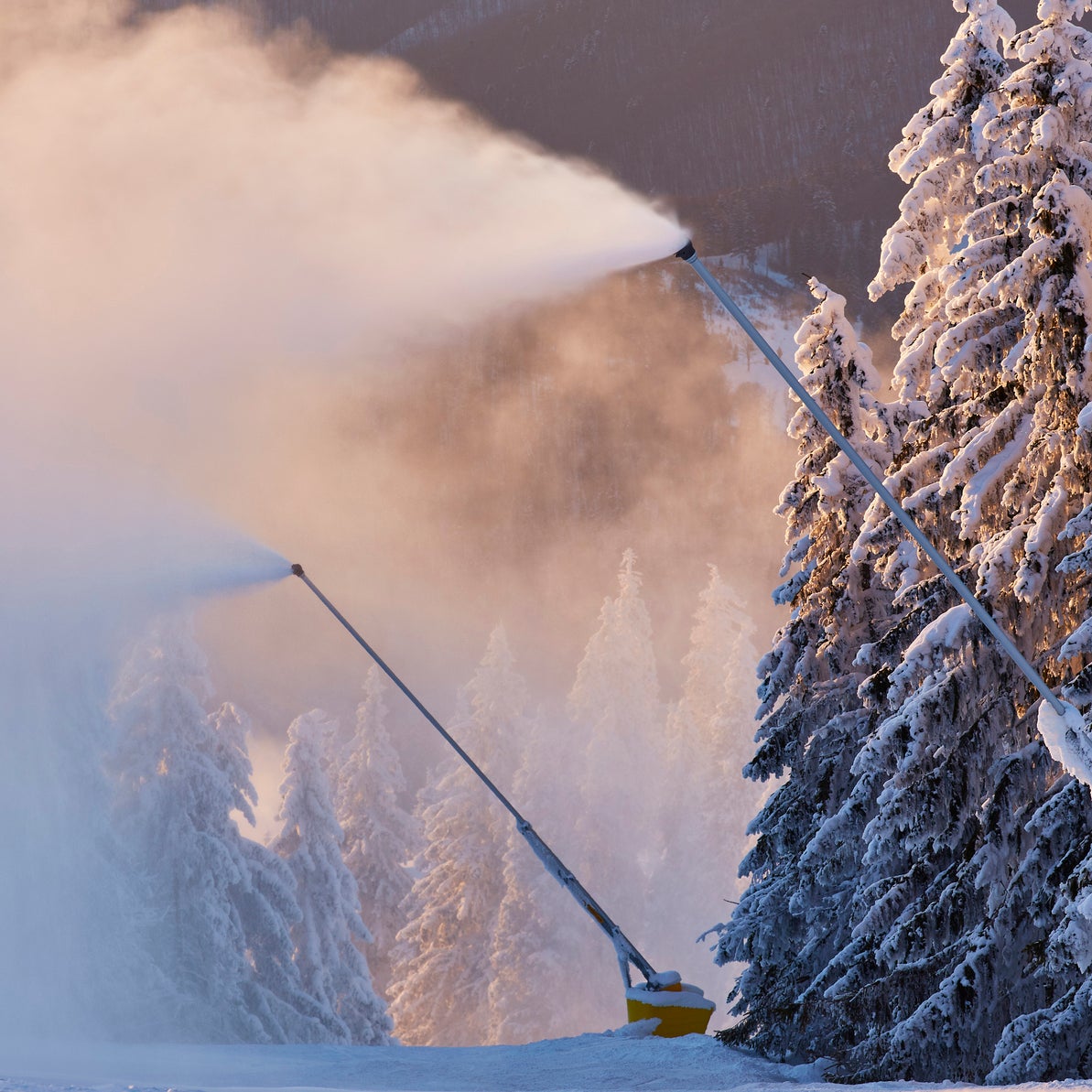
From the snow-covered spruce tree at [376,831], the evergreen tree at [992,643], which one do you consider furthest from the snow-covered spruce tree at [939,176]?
the snow-covered spruce tree at [376,831]

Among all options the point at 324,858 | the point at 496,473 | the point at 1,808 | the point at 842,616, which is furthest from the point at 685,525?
the point at 842,616

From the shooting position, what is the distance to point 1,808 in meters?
33.0

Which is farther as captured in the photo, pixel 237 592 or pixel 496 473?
pixel 496 473

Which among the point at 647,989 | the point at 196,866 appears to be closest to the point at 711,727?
the point at 196,866

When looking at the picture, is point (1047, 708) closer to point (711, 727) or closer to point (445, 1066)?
point (445, 1066)

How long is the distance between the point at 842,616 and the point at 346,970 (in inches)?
1099

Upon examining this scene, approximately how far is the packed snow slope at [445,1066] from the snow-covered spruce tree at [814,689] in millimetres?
1228

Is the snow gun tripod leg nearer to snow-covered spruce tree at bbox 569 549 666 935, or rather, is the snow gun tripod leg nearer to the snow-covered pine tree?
snow-covered spruce tree at bbox 569 549 666 935

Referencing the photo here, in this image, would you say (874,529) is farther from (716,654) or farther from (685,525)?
(685,525)

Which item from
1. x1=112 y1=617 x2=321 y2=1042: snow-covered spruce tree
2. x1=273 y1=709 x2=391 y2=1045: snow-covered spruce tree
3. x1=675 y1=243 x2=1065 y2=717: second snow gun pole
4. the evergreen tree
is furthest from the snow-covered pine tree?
x1=675 y1=243 x2=1065 y2=717: second snow gun pole

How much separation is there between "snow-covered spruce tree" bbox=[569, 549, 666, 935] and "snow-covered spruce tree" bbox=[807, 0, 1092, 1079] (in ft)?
143

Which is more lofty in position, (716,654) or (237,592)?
(716,654)

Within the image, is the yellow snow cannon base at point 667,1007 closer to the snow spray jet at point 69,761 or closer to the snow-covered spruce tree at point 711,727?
the snow spray jet at point 69,761

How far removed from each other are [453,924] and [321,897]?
10410 millimetres
